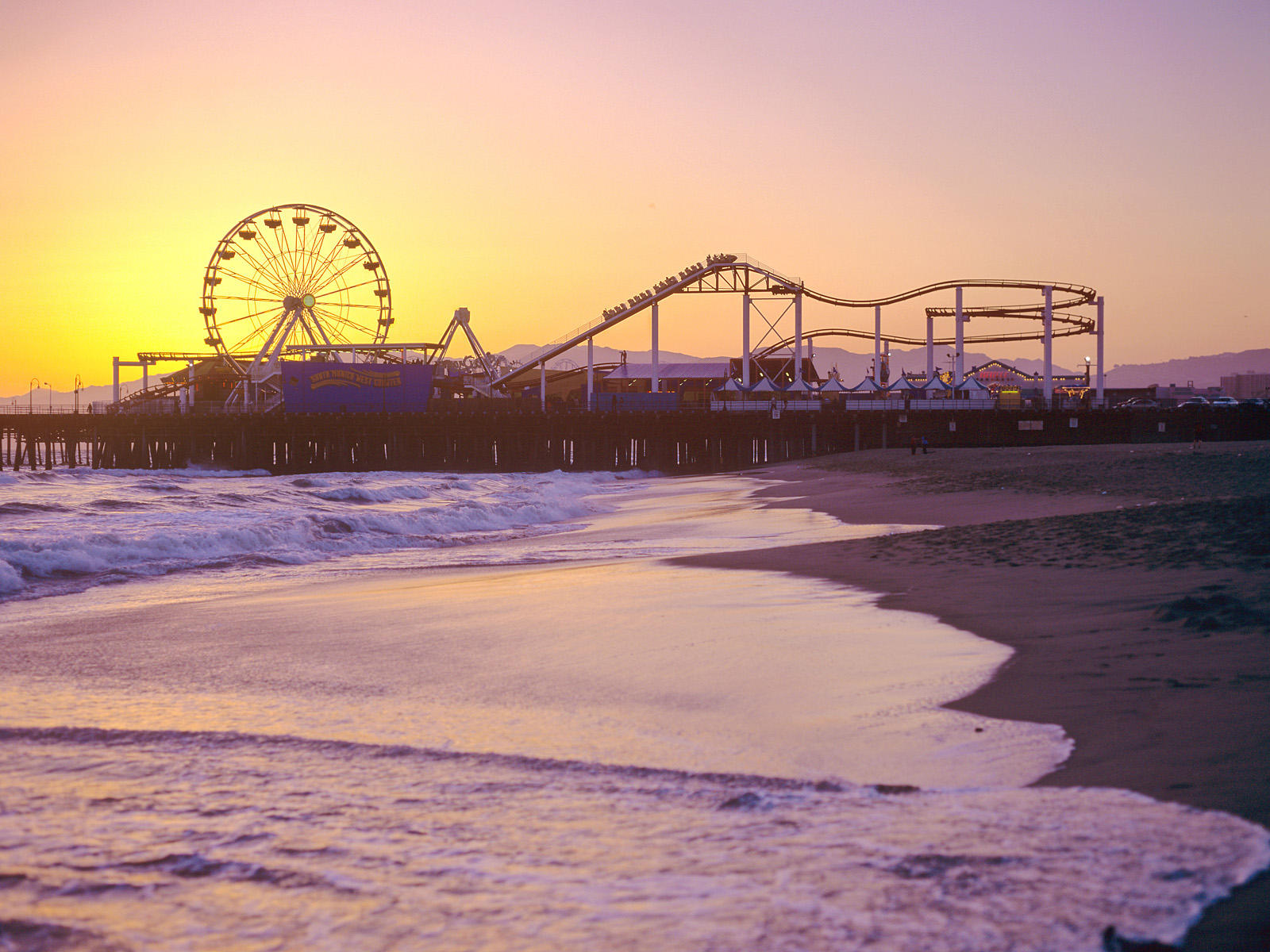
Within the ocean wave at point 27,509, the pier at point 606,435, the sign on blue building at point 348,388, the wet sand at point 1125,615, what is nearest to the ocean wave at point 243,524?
the ocean wave at point 27,509

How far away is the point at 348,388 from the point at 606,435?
18.8m

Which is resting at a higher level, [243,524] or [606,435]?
[606,435]

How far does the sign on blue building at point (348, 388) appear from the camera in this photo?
62.9 m

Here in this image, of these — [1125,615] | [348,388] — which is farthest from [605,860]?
[348,388]

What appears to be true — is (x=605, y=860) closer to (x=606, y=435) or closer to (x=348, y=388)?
(x=606, y=435)

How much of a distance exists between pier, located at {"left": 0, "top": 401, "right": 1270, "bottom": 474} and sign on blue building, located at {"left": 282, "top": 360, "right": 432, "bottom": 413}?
2141 millimetres

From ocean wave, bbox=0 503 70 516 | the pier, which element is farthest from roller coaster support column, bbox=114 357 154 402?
ocean wave, bbox=0 503 70 516

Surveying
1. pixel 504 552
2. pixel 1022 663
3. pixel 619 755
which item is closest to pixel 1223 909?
pixel 619 755

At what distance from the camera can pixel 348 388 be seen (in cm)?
6325

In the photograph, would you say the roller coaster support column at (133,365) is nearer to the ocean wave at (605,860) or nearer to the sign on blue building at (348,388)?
the sign on blue building at (348,388)

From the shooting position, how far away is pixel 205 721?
17.7 feet

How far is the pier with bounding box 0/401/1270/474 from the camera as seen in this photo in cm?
5166

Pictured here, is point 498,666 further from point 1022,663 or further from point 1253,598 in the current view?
point 1253,598

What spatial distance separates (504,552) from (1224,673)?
11.2 meters
